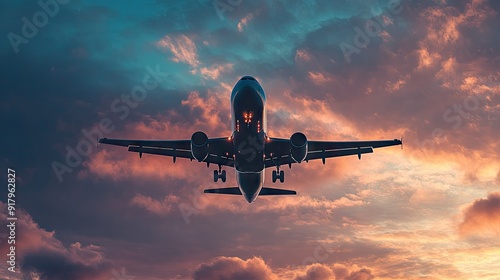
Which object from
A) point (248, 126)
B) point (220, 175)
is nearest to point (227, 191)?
point (220, 175)

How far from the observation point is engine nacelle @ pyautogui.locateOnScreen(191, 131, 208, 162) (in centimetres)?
4672

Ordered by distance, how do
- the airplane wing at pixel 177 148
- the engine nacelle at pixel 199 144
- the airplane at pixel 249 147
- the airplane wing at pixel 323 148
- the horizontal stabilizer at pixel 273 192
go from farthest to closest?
the horizontal stabilizer at pixel 273 192, the airplane wing at pixel 323 148, the airplane wing at pixel 177 148, the engine nacelle at pixel 199 144, the airplane at pixel 249 147

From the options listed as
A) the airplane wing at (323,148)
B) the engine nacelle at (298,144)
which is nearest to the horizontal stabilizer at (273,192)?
the airplane wing at (323,148)

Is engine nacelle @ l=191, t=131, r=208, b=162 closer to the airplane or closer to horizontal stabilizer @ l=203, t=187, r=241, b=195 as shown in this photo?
the airplane

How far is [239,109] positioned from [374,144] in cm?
1608

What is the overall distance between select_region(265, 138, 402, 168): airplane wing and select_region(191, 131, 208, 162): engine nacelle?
618 cm

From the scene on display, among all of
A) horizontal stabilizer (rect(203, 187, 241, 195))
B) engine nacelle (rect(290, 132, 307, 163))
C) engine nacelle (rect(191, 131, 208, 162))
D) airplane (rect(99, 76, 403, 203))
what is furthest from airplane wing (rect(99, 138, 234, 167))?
engine nacelle (rect(290, 132, 307, 163))

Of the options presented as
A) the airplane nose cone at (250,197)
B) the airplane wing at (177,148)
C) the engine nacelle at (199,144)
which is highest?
the airplane wing at (177,148)

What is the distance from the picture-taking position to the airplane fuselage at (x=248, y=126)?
44.1m

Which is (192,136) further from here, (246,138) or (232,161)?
(232,161)

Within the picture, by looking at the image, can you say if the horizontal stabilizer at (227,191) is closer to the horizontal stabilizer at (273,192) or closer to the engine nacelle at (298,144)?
the horizontal stabilizer at (273,192)

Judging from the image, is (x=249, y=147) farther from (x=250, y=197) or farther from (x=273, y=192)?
(x=273, y=192)

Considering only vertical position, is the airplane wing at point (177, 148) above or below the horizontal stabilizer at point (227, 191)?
above

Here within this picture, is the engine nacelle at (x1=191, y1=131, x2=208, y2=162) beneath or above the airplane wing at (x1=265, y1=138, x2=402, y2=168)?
beneath
